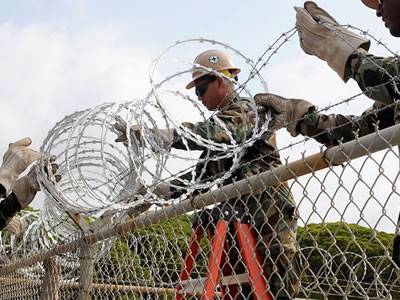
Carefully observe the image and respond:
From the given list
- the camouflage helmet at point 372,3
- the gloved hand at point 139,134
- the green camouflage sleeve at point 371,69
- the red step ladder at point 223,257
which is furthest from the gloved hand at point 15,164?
the green camouflage sleeve at point 371,69

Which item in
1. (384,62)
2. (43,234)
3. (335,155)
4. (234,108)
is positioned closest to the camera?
(335,155)

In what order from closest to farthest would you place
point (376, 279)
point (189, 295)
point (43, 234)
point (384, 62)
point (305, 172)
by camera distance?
point (376, 279), point (305, 172), point (384, 62), point (189, 295), point (43, 234)

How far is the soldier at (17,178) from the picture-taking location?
4578mm

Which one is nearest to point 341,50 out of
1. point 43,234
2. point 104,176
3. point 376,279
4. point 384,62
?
point 384,62

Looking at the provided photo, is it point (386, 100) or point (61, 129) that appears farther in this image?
point (61, 129)

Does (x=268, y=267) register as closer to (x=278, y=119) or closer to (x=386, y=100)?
(x=278, y=119)

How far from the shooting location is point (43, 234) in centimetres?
439

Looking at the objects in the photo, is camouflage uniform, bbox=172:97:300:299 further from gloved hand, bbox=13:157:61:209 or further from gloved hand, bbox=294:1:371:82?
gloved hand, bbox=13:157:61:209

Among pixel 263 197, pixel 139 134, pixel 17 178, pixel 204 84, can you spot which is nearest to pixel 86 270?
pixel 139 134

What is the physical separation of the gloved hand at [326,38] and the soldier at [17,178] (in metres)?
2.55

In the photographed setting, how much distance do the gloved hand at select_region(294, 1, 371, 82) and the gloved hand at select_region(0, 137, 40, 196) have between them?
2632 millimetres

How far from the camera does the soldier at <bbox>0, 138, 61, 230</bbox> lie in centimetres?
458

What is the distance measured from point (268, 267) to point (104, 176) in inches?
40.3

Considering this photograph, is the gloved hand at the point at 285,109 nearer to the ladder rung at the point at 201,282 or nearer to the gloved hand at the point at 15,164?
the ladder rung at the point at 201,282
